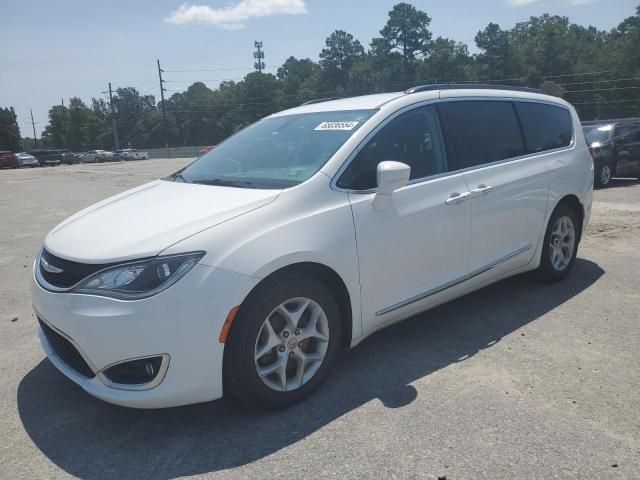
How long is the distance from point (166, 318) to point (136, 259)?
13.4 inches

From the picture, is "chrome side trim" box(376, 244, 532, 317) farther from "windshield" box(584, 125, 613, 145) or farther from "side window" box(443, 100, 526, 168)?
"windshield" box(584, 125, 613, 145)

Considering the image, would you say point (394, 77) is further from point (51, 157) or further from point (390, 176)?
point (390, 176)

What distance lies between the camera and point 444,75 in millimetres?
87500

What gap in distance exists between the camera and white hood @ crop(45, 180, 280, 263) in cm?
269

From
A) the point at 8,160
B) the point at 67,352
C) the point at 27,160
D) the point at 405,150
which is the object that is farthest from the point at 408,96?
the point at 27,160

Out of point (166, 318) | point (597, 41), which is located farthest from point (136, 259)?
point (597, 41)

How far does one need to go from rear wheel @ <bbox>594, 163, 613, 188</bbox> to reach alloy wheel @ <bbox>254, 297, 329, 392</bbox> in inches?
459

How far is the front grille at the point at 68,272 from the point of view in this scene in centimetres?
268

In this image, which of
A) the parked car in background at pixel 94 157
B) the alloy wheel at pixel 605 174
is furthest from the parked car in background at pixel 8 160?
the alloy wheel at pixel 605 174

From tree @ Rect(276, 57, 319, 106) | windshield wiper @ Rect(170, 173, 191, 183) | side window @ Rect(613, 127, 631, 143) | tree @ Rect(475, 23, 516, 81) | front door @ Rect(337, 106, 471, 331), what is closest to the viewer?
front door @ Rect(337, 106, 471, 331)

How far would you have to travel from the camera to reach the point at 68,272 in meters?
2.78

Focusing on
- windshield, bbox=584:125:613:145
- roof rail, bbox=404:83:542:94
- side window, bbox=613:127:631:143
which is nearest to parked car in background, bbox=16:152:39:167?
windshield, bbox=584:125:613:145

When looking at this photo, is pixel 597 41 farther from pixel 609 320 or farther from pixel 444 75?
pixel 609 320

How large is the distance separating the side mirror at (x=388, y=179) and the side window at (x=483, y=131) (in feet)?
3.00
